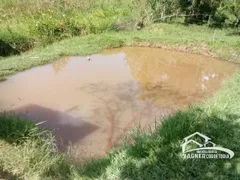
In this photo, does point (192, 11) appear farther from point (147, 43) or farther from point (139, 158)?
point (139, 158)

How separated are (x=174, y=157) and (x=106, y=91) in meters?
2.64

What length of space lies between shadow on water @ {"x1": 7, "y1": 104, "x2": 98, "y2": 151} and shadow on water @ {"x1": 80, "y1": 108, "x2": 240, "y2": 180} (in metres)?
0.91

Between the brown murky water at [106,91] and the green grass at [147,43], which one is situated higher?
the green grass at [147,43]

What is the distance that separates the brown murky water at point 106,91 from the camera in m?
4.24

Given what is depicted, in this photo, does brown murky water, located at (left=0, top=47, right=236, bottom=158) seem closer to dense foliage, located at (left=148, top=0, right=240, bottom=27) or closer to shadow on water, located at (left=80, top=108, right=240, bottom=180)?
shadow on water, located at (left=80, top=108, right=240, bottom=180)

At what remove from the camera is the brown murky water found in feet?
13.9

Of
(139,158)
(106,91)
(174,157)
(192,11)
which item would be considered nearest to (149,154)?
(139,158)

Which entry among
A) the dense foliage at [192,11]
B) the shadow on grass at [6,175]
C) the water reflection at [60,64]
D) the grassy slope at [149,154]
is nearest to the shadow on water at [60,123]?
the grassy slope at [149,154]

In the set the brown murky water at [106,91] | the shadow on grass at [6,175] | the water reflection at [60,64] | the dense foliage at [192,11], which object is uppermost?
the dense foliage at [192,11]

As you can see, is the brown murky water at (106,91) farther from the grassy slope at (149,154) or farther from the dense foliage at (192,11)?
the dense foliage at (192,11)

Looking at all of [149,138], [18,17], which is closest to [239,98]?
Answer: [149,138]

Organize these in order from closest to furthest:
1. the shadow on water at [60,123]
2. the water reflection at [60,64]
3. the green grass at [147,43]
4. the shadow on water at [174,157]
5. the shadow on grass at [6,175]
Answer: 1. the shadow on water at [174,157]
2. the shadow on grass at [6,175]
3. the shadow on water at [60,123]
4. the water reflection at [60,64]
5. the green grass at [147,43]

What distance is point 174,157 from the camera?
300cm

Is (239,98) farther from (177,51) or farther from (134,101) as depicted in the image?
(177,51)
